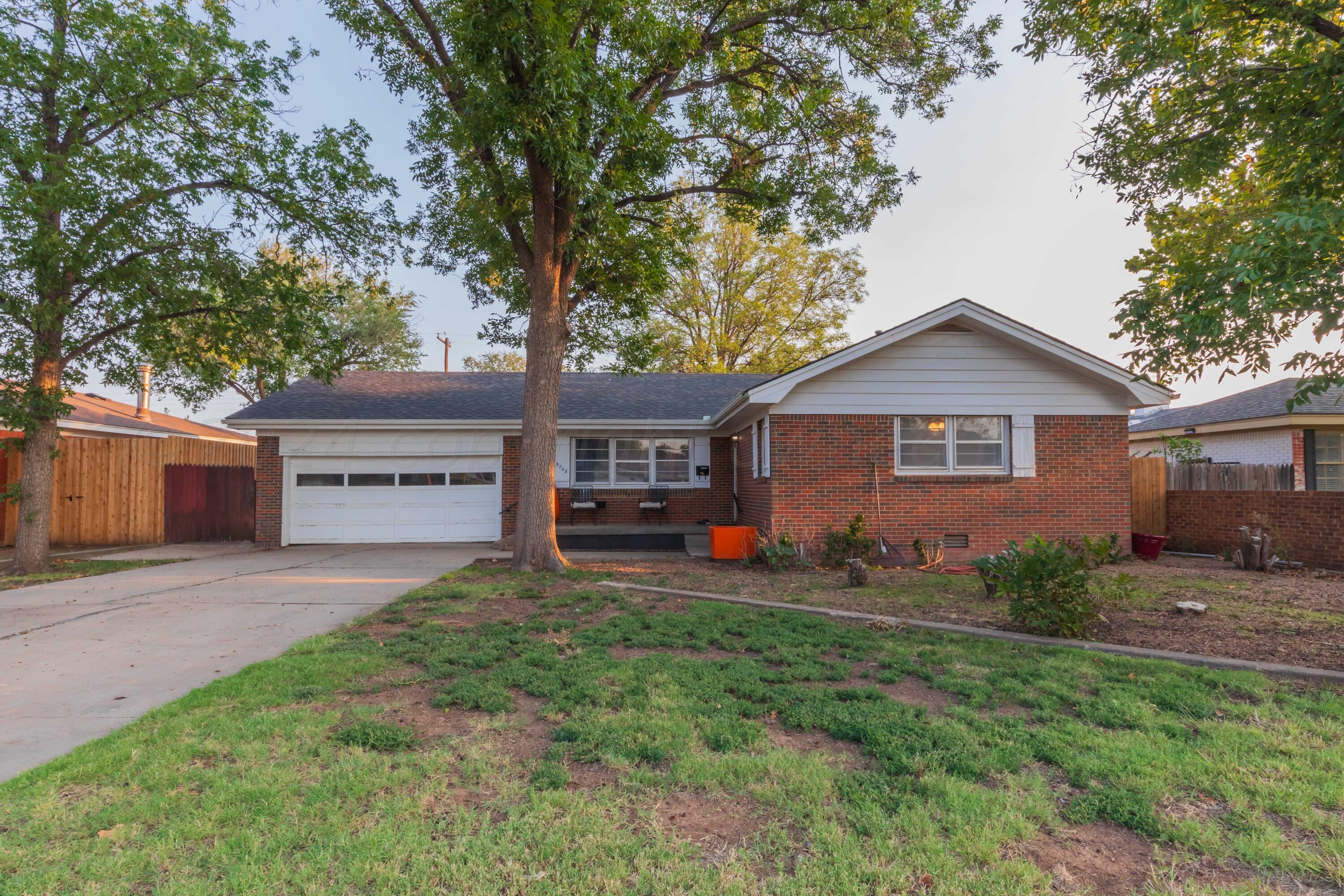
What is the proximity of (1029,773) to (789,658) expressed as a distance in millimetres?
2143

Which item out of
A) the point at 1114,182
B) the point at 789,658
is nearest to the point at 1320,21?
the point at 1114,182

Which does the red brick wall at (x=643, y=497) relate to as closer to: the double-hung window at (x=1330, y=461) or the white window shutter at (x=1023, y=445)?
the white window shutter at (x=1023, y=445)

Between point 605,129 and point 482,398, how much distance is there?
8.47 meters

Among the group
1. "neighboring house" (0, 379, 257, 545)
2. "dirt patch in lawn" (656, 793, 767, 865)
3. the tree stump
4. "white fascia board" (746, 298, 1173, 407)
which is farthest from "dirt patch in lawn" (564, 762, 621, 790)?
"neighboring house" (0, 379, 257, 545)

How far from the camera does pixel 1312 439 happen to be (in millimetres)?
13789

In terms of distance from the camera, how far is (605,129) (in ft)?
28.9

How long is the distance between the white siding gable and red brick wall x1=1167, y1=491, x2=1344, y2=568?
281cm

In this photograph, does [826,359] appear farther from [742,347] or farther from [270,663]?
[742,347]

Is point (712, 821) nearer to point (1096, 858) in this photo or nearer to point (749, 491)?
point (1096, 858)

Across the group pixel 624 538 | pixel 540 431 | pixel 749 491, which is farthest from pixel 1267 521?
pixel 540 431

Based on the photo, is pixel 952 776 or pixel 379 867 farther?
pixel 952 776

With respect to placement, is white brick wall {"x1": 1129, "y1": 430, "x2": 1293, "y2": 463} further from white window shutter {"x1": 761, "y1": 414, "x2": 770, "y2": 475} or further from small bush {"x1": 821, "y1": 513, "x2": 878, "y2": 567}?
white window shutter {"x1": 761, "y1": 414, "x2": 770, "y2": 475}

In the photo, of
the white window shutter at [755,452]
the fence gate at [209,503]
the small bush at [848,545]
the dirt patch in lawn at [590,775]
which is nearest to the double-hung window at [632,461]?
the white window shutter at [755,452]

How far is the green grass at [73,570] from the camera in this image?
9.62m
